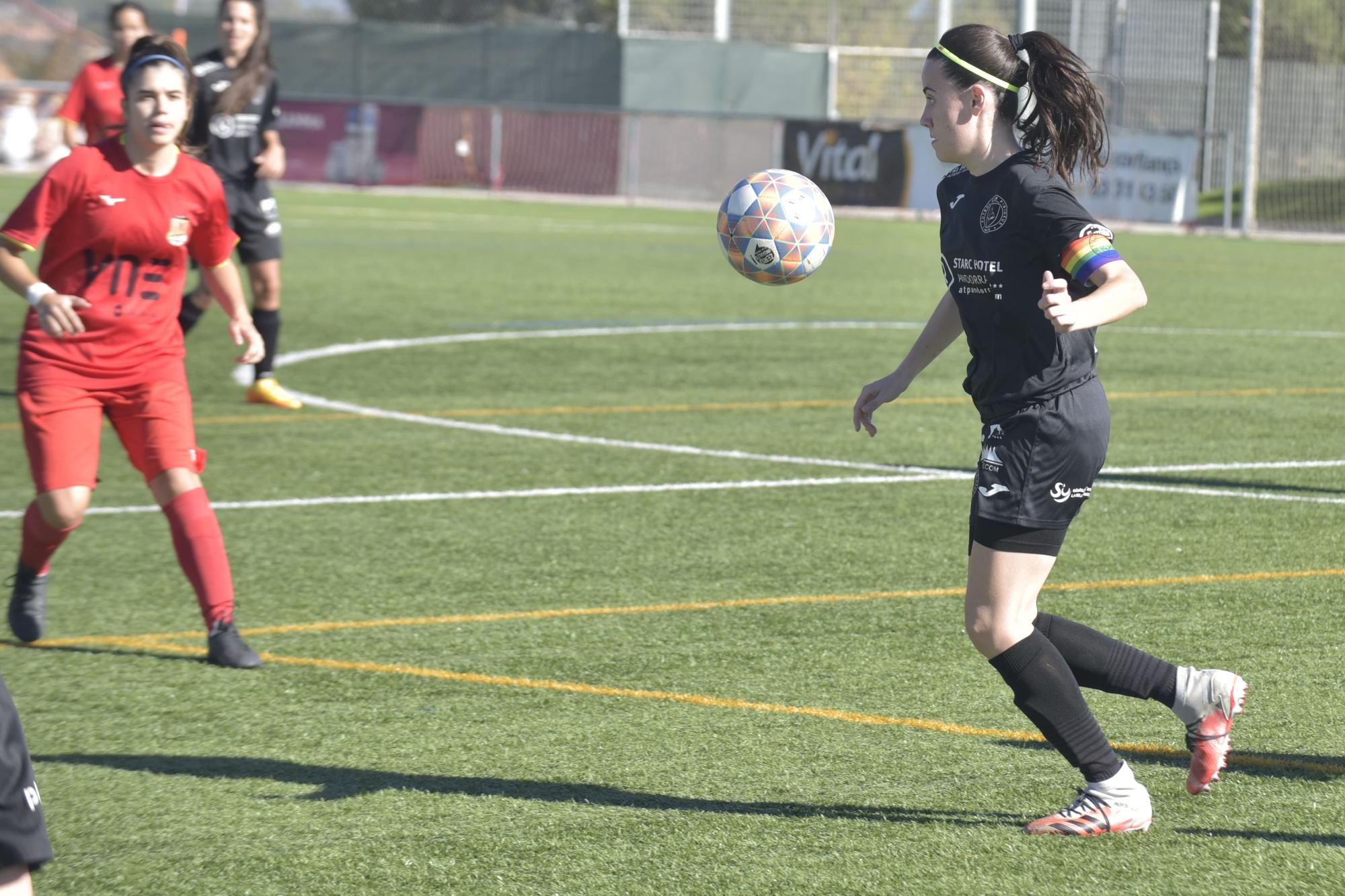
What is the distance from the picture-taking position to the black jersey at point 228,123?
10367mm

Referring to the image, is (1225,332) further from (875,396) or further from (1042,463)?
(1042,463)

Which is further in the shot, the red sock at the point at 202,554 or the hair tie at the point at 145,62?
the red sock at the point at 202,554

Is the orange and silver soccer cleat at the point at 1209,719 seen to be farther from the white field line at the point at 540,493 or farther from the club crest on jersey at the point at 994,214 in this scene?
the white field line at the point at 540,493

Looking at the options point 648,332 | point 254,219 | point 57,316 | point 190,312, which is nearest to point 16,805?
point 57,316

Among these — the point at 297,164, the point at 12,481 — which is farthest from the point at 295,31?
the point at 12,481

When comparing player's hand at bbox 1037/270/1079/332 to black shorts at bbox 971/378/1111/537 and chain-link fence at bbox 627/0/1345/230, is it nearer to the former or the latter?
black shorts at bbox 971/378/1111/537

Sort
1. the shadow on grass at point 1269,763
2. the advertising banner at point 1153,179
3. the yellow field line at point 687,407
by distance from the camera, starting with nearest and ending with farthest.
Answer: the shadow on grass at point 1269,763, the yellow field line at point 687,407, the advertising banner at point 1153,179

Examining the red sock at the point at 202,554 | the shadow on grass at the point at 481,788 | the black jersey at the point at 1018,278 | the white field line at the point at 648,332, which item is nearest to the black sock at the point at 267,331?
the white field line at the point at 648,332

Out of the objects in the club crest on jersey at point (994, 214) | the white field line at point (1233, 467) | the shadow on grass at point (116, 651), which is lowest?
the shadow on grass at point (116, 651)

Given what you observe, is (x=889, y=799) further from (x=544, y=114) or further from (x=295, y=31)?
(x=295, y=31)

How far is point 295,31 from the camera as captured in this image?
4331cm

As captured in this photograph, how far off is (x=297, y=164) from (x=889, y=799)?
3882 centimetres

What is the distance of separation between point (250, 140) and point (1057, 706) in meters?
7.82

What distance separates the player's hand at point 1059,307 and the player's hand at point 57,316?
306 cm
